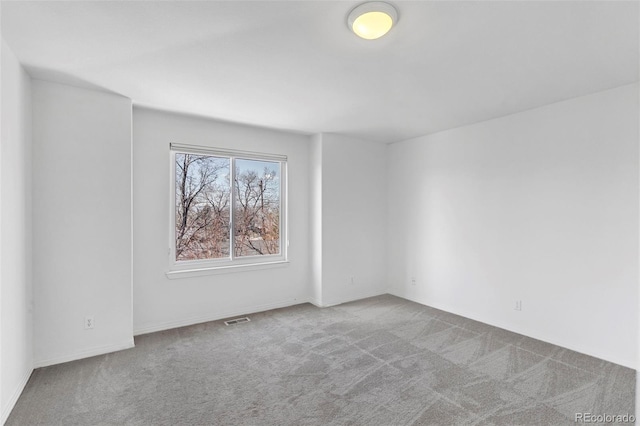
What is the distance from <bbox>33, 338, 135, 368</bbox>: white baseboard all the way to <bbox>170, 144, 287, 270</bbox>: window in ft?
3.10

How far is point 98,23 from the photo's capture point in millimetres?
1873

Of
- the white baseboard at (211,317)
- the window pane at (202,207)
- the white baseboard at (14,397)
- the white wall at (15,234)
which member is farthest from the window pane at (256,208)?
the white baseboard at (14,397)

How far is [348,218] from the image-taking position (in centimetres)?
472

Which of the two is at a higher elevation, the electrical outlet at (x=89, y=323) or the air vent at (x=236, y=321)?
the electrical outlet at (x=89, y=323)

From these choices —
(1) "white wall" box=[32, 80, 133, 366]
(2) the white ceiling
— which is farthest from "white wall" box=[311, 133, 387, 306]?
(1) "white wall" box=[32, 80, 133, 366]

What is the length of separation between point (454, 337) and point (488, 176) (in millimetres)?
1948

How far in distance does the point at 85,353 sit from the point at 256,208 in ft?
7.82

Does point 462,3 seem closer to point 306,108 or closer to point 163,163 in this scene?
point 306,108

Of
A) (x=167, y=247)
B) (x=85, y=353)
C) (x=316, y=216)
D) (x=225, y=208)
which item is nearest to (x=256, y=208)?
(x=225, y=208)

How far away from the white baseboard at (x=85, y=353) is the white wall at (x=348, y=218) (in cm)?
239

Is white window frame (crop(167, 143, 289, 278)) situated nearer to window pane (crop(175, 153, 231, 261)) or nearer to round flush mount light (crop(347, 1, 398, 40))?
window pane (crop(175, 153, 231, 261))

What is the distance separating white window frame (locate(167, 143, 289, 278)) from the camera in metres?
3.71

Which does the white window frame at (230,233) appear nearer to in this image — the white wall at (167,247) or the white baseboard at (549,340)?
the white wall at (167,247)

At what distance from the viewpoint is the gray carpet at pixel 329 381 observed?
2098 millimetres
